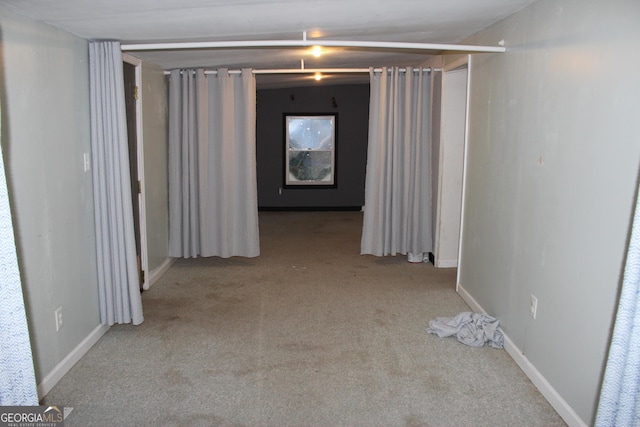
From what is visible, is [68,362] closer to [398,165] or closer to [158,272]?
[158,272]

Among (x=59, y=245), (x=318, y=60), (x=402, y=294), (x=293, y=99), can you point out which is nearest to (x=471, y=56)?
(x=318, y=60)

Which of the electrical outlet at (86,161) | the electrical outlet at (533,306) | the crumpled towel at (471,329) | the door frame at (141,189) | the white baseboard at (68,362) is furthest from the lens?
the door frame at (141,189)

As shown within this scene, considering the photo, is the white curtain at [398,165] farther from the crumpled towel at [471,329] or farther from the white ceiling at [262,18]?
the crumpled towel at [471,329]

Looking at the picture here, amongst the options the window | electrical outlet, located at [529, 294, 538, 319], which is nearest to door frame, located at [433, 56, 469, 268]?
electrical outlet, located at [529, 294, 538, 319]

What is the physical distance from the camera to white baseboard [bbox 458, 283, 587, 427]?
239cm

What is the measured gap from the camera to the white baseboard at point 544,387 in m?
2.39

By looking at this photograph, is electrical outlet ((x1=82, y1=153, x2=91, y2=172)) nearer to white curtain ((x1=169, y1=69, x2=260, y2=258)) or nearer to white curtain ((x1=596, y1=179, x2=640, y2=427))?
white curtain ((x1=169, y1=69, x2=260, y2=258))

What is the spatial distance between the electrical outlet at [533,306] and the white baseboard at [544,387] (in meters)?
0.28

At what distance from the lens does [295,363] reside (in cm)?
306

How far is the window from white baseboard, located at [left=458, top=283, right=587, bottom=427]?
596cm

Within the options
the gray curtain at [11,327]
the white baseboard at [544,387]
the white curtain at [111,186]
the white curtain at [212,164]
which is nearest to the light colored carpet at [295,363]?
the white baseboard at [544,387]

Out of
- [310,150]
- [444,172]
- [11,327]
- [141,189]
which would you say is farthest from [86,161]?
[310,150]

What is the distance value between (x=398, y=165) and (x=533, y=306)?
2460 millimetres

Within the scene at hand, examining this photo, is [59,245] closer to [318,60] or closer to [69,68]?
[69,68]
